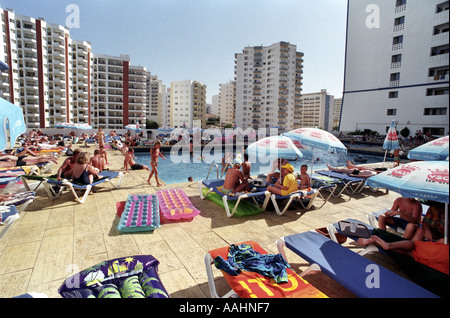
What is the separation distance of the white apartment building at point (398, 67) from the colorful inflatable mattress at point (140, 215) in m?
33.0

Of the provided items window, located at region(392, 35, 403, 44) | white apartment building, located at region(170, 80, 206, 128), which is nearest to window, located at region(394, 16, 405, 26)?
window, located at region(392, 35, 403, 44)

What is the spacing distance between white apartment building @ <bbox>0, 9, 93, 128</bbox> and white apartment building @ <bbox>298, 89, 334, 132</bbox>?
105 m

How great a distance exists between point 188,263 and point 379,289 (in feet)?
8.17

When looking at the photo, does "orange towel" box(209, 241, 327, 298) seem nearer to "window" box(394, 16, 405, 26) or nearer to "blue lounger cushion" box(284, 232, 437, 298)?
"blue lounger cushion" box(284, 232, 437, 298)

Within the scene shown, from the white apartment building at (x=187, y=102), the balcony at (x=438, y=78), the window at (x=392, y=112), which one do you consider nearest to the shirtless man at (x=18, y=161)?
the balcony at (x=438, y=78)

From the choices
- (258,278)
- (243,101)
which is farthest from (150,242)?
(243,101)

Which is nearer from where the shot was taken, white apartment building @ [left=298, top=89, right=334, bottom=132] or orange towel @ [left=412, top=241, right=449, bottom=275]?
orange towel @ [left=412, top=241, right=449, bottom=275]

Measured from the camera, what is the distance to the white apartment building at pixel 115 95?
2549 inches

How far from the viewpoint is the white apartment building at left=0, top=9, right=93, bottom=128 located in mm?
49594

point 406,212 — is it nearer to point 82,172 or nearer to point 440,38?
point 82,172

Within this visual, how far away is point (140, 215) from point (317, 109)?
142341 millimetres

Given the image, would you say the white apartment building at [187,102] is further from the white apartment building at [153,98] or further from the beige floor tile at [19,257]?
the beige floor tile at [19,257]
